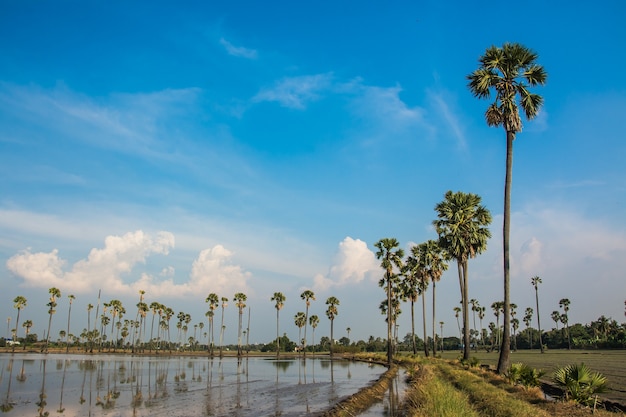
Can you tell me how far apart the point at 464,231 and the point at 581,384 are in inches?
921

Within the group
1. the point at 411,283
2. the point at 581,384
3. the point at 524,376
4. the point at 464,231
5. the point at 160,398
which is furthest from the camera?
the point at 411,283

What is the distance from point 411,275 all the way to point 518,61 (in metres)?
46.5

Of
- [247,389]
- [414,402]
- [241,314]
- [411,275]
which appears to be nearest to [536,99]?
[414,402]

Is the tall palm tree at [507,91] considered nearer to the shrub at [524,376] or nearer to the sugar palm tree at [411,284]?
the shrub at [524,376]

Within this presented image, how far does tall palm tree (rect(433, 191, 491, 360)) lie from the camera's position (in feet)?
128

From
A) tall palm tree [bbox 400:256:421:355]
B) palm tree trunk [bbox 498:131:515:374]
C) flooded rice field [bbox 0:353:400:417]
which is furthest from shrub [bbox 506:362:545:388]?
tall palm tree [bbox 400:256:421:355]

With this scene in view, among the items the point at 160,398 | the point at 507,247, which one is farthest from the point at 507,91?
the point at 160,398

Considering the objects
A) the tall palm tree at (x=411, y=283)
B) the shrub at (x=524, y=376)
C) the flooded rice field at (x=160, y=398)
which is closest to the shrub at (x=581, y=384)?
the shrub at (x=524, y=376)

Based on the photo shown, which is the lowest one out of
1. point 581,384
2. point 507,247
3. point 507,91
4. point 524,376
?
point 524,376

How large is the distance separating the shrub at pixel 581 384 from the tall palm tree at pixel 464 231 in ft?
66.1

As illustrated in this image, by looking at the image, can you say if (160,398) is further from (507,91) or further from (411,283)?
(411,283)

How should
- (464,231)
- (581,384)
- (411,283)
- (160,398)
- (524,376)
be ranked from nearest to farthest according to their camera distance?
(581,384)
(524,376)
(160,398)
(464,231)
(411,283)

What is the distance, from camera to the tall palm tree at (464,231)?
38969 mm

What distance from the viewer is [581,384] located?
1694 cm
